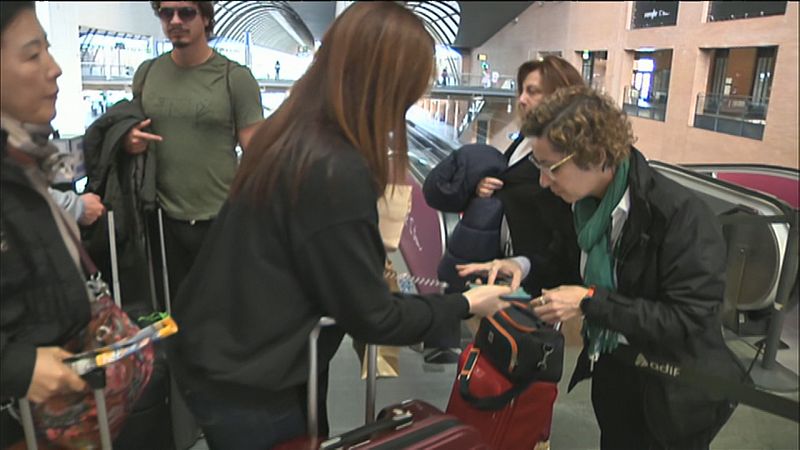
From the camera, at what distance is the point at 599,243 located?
1599 millimetres

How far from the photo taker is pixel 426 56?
1191mm

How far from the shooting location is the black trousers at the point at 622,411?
163 centimetres

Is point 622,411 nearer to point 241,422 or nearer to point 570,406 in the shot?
point 570,406

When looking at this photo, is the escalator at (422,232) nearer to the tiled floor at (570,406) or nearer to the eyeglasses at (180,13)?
the tiled floor at (570,406)

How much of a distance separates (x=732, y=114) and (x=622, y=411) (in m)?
3.64

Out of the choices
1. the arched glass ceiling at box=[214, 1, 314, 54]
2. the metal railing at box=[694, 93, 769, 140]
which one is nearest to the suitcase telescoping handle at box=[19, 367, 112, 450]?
the arched glass ceiling at box=[214, 1, 314, 54]

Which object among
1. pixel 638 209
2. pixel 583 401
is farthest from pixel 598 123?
pixel 583 401

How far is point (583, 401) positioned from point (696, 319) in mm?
649

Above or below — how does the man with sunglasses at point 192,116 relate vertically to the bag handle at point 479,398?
above

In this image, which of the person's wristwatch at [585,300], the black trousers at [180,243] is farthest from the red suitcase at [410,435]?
the black trousers at [180,243]

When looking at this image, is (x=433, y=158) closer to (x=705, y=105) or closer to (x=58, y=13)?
(x=705, y=105)

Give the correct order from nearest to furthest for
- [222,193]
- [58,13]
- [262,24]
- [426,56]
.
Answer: [426,56]
[222,193]
[58,13]
[262,24]

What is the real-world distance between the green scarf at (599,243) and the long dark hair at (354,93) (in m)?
0.62

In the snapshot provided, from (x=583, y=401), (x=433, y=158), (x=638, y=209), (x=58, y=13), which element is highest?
(x=58, y=13)
